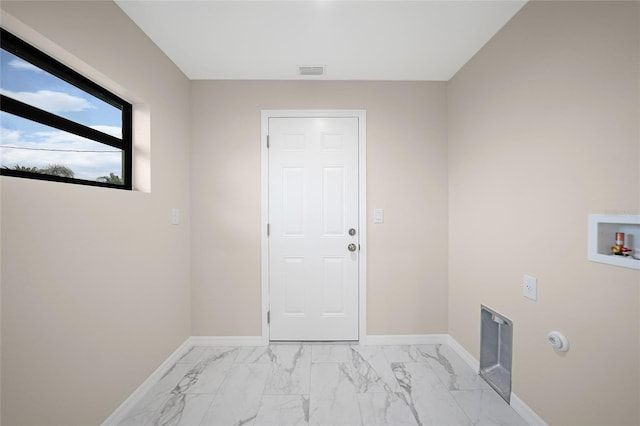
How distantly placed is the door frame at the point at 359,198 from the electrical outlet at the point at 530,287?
3.75 feet

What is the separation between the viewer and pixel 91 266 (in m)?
1.31

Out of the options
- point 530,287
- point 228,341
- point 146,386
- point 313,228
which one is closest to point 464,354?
point 530,287

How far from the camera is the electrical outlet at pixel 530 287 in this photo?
1.44 meters

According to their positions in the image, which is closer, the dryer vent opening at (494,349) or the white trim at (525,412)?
the white trim at (525,412)

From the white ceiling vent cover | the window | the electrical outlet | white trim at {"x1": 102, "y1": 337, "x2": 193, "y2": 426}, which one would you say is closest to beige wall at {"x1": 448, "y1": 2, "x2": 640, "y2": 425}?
the electrical outlet

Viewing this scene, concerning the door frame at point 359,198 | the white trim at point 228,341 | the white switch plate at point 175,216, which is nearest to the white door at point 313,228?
the door frame at point 359,198

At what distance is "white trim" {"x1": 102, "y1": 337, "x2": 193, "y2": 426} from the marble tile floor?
0.03 metres

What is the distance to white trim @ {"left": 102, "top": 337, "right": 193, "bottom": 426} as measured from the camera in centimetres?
146

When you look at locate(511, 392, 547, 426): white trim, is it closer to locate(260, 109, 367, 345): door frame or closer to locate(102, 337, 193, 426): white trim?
locate(260, 109, 367, 345): door frame

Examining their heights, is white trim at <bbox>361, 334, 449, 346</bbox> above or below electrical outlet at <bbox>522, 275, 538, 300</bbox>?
below

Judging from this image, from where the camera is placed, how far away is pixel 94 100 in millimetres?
1466

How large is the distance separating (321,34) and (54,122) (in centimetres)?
160

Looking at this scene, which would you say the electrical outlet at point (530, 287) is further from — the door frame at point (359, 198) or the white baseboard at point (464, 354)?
the door frame at point (359, 198)

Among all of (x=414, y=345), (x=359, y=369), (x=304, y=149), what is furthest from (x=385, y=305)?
(x=304, y=149)
